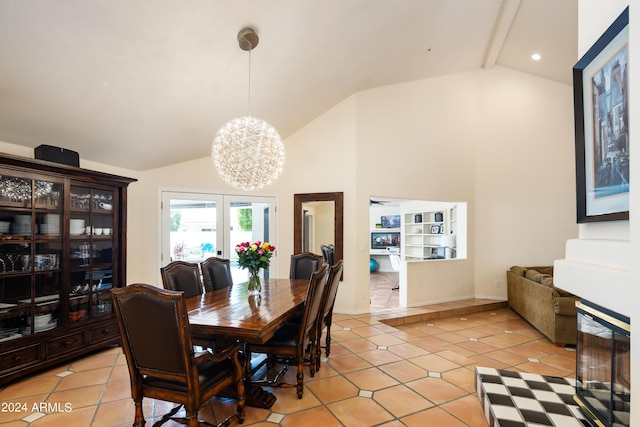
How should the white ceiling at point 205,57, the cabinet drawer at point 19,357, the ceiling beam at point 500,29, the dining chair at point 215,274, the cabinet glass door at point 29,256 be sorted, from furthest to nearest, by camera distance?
1. the ceiling beam at point 500,29
2. the dining chair at point 215,274
3. the cabinet glass door at point 29,256
4. the cabinet drawer at point 19,357
5. the white ceiling at point 205,57

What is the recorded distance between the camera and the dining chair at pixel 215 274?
3.29 meters

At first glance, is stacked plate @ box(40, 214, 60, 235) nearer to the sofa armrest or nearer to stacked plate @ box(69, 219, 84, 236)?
stacked plate @ box(69, 219, 84, 236)

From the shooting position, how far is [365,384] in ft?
8.79

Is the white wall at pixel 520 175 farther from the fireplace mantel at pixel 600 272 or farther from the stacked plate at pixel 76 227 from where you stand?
the stacked plate at pixel 76 227

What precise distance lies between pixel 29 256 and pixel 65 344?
2.96 feet

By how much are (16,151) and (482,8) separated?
17.1 ft

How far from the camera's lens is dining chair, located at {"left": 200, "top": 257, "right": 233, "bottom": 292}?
3285 mm

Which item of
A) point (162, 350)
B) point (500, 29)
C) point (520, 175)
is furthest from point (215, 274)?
point (520, 175)

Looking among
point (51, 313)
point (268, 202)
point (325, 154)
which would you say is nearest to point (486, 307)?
point (325, 154)

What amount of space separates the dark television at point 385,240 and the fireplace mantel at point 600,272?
8.24 m

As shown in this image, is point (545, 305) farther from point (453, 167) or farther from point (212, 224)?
point (212, 224)

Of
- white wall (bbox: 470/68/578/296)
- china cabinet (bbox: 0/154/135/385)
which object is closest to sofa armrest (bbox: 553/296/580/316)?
white wall (bbox: 470/68/578/296)

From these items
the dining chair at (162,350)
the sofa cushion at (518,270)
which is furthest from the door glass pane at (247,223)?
the sofa cushion at (518,270)

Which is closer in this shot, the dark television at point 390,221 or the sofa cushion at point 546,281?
the sofa cushion at point 546,281
